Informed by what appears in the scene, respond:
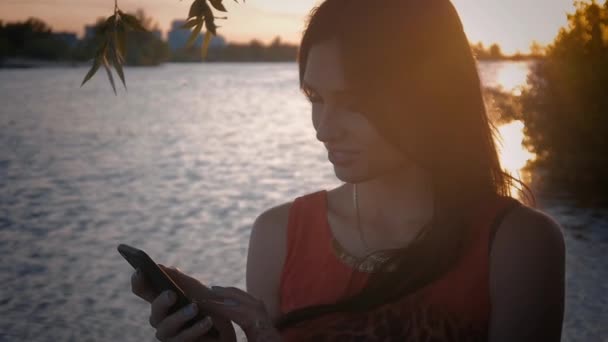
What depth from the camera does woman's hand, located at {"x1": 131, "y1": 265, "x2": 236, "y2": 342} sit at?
1.68 meters

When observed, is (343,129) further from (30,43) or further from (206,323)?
(30,43)

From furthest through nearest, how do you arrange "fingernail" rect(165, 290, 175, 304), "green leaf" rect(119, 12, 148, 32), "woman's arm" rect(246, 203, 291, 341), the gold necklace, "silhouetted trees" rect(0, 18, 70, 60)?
"silhouetted trees" rect(0, 18, 70, 60), "green leaf" rect(119, 12, 148, 32), "woman's arm" rect(246, 203, 291, 341), the gold necklace, "fingernail" rect(165, 290, 175, 304)

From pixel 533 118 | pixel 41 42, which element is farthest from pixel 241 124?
pixel 41 42

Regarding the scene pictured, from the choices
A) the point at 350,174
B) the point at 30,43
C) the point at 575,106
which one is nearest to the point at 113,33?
the point at 350,174

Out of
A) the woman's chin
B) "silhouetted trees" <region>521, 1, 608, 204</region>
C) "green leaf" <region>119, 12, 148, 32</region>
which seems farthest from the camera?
"silhouetted trees" <region>521, 1, 608, 204</region>

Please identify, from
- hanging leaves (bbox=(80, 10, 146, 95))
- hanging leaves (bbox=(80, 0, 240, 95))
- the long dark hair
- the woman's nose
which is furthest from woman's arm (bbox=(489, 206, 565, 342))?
hanging leaves (bbox=(80, 10, 146, 95))

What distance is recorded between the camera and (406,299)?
192cm

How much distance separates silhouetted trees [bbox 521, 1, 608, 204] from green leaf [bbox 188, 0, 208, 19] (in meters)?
9.77

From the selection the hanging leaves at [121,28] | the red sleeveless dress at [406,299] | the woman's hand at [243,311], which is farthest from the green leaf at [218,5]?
the woman's hand at [243,311]

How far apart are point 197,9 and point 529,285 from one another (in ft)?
4.48

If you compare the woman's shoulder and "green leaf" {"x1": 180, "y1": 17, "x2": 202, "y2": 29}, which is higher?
"green leaf" {"x1": 180, "y1": 17, "x2": 202, "y2": 29}

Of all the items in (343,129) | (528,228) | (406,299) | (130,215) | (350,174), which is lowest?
(130,215)

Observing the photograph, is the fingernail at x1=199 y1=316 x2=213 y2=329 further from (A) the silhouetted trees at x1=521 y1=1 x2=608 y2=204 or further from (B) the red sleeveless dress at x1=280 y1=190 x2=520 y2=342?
(A) the silhouetted trees at x1=521 y1=1 x2=608 y2=204

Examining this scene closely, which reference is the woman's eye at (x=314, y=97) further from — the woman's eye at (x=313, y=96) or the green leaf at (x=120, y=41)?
the green leaf at (x=120, y=41)
